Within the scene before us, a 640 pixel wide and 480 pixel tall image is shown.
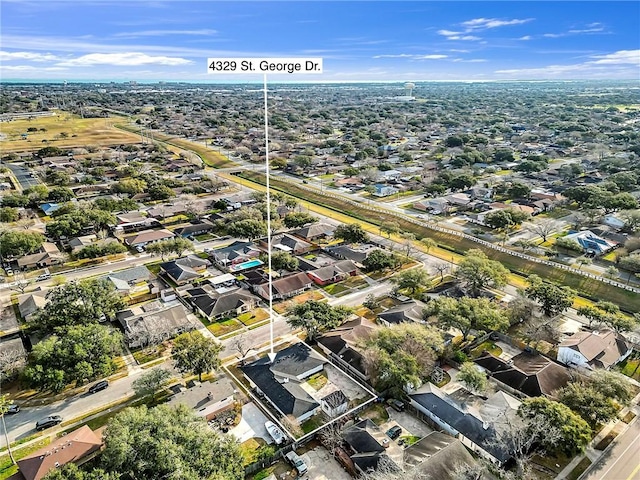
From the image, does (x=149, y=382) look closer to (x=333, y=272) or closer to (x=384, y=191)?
(x=333, y=272)

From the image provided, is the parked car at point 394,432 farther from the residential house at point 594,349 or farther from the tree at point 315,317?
the residential house at point 594,349

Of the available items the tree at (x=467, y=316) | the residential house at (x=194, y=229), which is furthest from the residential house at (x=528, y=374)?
the residential house at (x=194, y=229)

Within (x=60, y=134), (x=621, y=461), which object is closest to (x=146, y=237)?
(x=621, y=461)

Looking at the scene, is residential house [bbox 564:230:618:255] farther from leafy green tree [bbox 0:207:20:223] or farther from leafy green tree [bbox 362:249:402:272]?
leafy green tree [bbox 0:207:20:223]

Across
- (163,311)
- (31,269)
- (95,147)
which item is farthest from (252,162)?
(163,311)

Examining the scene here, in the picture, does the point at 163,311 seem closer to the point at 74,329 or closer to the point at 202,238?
the point at 74,329

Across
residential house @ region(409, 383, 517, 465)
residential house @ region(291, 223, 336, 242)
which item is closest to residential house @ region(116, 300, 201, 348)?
residential house @ region(409, 383, 517, 465)
